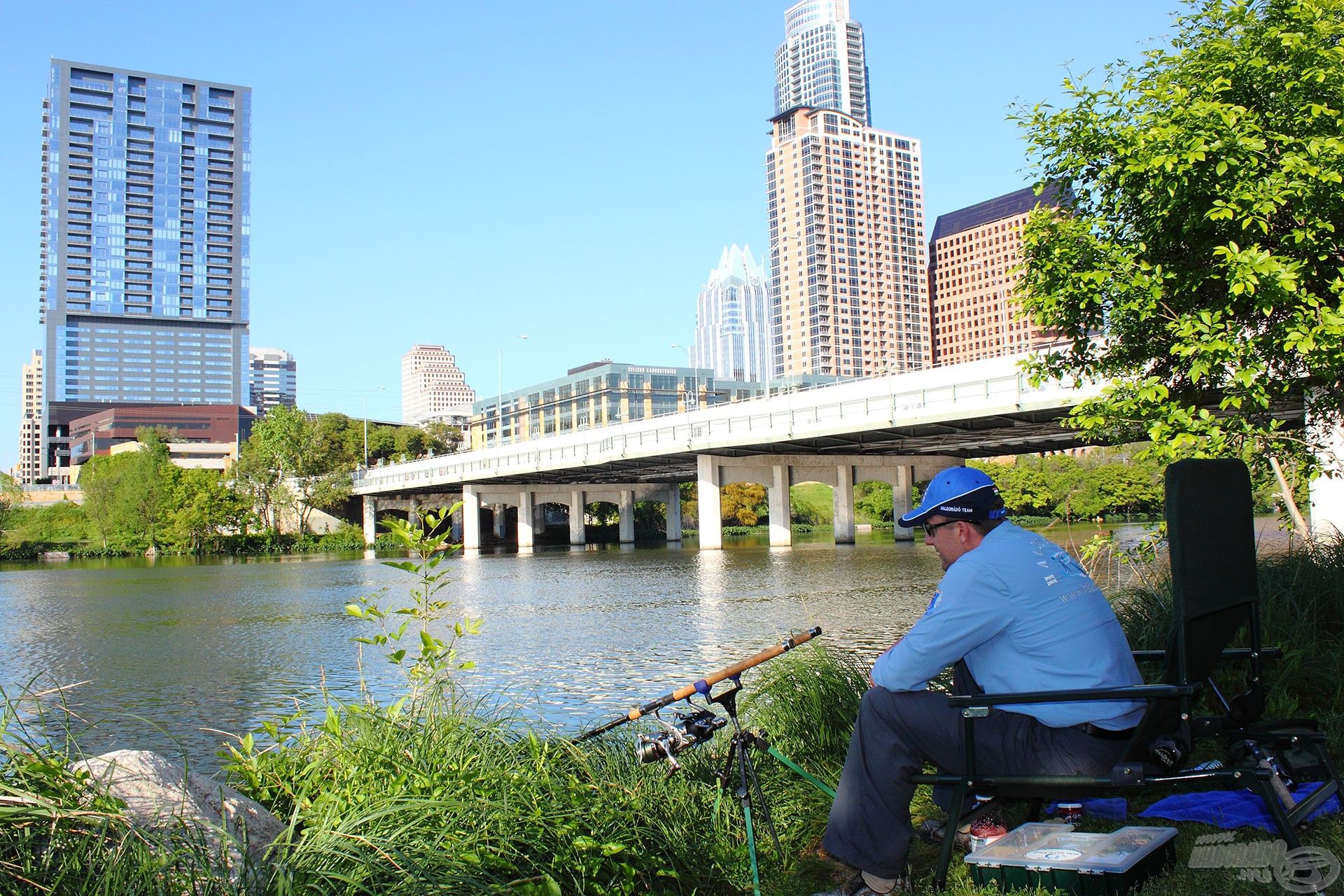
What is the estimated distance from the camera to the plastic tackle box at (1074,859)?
3.26 m

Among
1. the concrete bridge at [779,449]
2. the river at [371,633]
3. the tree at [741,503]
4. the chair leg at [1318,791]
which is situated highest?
the concrete bridge at [779,449]

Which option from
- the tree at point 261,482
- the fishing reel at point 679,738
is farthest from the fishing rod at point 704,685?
the tree at point 261,482

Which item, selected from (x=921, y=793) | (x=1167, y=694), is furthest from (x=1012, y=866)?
(x=921, y=793)

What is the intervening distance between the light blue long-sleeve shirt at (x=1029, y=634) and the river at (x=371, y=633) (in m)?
2.44

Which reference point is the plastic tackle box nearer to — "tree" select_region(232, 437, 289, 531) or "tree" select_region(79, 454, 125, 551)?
"tree" select_region(79, 454, 125, 551)

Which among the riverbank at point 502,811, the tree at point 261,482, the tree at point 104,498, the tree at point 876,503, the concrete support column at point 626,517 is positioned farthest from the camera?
the tree at point 876,503

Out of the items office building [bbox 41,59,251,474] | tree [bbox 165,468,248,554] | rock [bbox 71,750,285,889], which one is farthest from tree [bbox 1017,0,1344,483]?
office building [bbox 41,59,251,474]

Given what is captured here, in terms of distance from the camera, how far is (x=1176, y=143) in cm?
687

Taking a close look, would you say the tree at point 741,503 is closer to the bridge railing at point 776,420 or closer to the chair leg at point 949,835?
the bridge railing at point 776,420

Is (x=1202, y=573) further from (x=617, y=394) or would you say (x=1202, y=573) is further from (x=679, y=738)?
(x=617, y=394)

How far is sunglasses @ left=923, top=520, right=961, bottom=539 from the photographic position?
377 centimetres

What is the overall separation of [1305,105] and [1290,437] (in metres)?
2.55

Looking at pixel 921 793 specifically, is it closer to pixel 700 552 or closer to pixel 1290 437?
pixel 1290 437

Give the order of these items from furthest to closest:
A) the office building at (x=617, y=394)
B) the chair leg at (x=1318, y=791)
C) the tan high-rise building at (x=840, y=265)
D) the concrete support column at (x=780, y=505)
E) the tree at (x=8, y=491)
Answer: the tan high-rise building at (x=840, y=265) < the office building at (x=617, y=394) < the tree at (x=8, y=491) < the concrete support column at (x=780, y=505) < the chair leg at (x=1318, y=791)
